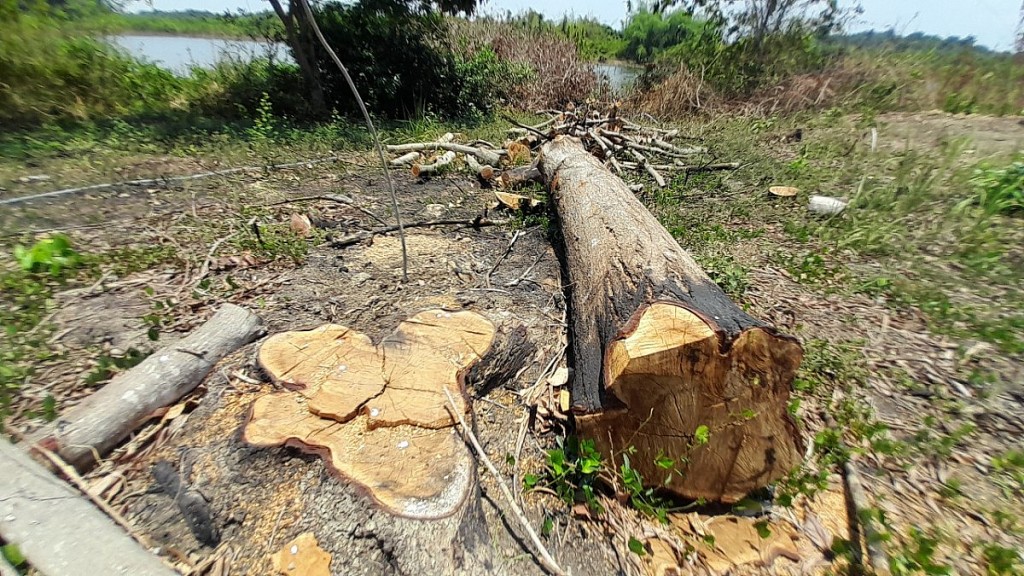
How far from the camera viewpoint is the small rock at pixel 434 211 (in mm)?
3942

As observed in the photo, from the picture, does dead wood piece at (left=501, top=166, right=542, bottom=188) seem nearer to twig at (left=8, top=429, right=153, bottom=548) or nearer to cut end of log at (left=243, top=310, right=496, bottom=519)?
cut end of log at (left=243, top=310, right=496, bottom=519)

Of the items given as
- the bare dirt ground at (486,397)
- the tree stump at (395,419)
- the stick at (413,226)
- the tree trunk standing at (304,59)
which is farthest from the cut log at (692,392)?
the tree trunk standing at (304,59)

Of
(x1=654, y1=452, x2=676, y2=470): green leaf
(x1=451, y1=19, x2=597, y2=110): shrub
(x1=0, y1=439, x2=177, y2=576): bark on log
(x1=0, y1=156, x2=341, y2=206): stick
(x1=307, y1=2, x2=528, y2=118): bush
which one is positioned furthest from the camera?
(x1=451, y1=19, x2=597, y2=110): shrub

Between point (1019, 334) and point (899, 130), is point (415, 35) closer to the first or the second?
point (899, 130)

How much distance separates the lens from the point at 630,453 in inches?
58.7

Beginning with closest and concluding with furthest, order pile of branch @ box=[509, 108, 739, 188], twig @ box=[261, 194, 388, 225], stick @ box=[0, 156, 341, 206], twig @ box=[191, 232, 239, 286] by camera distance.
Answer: twig @ box=[191, 232, 239, 286] < stick @ box=[0, 156, 341, 206] < twig @ box=[261, 194, 388, 225] < pile of branch @ box=[509, 108, 739, 188]

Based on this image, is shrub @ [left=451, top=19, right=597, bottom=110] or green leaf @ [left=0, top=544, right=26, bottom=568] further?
shrub @ [left=451, top=19, right=597, bottom=110]

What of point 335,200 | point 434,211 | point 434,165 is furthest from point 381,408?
point 434,165

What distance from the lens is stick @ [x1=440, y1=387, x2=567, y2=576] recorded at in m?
1.25

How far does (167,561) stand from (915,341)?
11.4 ft

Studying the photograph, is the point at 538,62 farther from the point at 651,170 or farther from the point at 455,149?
the point at 651,170

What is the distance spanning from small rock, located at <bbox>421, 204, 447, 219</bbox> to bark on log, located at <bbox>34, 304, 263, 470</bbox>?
216 centimetres

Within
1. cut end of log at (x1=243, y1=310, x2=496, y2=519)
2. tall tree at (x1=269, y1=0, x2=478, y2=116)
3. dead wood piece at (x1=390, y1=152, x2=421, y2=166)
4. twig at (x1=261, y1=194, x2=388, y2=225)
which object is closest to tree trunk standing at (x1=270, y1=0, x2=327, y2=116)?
tall tree at (x1=269, y1=0, x2=478, y2=116)

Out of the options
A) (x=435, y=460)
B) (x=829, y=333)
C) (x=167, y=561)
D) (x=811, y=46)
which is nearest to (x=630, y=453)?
(x=435, y=460)
